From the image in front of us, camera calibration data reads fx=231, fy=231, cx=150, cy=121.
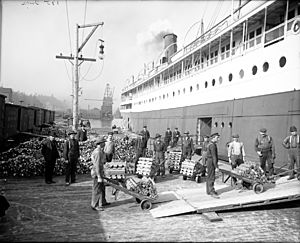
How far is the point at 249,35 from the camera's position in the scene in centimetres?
1372

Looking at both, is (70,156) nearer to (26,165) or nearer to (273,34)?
(26,165)

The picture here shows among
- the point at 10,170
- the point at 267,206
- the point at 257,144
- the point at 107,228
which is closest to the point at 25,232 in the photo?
the point at 107,228

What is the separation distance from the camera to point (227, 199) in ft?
20.0

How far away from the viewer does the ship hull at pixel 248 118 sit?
360 inches

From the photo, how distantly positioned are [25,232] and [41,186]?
3.22 m

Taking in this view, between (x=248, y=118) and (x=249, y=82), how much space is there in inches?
73.7

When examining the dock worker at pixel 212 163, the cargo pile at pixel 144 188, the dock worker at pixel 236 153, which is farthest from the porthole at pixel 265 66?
the cargo pile at pixel 144 188

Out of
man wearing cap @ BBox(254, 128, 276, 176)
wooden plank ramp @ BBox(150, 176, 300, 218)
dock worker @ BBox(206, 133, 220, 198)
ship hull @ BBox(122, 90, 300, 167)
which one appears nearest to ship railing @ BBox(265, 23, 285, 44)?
ship hull @ BBox(122, 90, 300, 167)

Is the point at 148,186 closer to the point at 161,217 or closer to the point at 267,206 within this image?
the point at 161,217

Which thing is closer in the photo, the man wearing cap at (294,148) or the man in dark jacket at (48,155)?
the man wearing cap at (294,148)

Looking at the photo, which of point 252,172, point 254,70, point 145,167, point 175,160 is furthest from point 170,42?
point 252,172

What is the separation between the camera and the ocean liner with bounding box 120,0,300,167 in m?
9.33

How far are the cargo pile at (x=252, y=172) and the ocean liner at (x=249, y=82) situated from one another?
10.1 ft

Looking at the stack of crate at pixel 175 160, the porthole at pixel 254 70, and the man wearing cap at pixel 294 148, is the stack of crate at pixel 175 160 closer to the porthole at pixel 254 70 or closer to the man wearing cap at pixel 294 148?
the man wearing cap at pixel 294 148
